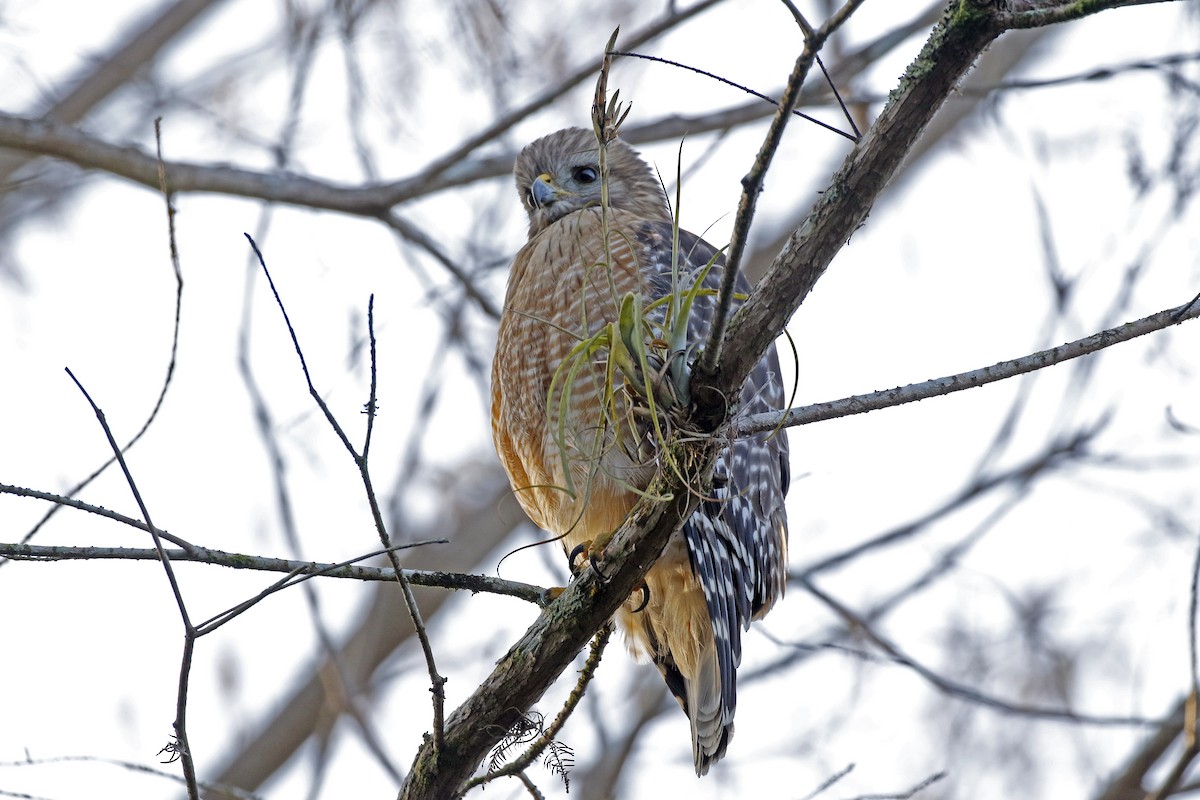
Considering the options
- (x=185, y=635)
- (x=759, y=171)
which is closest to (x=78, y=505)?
(x=185, y=635)

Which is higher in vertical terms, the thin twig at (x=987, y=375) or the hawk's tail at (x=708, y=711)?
the hawk's tail at (x=708, y=711)

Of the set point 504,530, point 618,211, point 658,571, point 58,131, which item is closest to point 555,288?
point 618,211

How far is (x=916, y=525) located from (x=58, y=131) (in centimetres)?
503

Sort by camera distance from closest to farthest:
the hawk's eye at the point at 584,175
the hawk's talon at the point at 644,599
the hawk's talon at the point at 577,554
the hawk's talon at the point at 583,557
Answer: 1. the hawk's talon at the point at 583,557
2. the hawk's talon at the point at 577,554
3. the hawk's talon at the point at 644,599
4. the hawk's eye at the point at 584,175

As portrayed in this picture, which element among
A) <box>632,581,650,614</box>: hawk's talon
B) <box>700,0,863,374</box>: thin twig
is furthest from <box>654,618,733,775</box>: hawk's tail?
<box>700,0,863,374</box>: thin twig

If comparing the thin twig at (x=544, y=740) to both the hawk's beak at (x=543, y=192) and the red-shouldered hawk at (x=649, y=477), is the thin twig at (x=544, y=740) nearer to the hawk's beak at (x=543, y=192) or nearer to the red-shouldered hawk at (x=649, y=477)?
the red-shouldered hawk at (x=649, y=477)

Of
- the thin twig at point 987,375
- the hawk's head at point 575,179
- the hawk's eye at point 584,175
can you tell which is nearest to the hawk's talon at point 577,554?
the thin twig at point 987,375

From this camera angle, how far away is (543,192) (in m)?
5.33

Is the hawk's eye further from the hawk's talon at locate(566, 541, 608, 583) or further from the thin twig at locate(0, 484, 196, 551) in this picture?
the thin twig at locate(0, 484, 196, 551)

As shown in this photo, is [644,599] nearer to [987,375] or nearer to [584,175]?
[987,375]

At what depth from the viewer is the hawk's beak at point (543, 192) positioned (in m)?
5.32

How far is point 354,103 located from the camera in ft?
23.3

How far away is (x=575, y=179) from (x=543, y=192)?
0.29m

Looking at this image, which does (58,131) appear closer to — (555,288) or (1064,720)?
(555,288)
